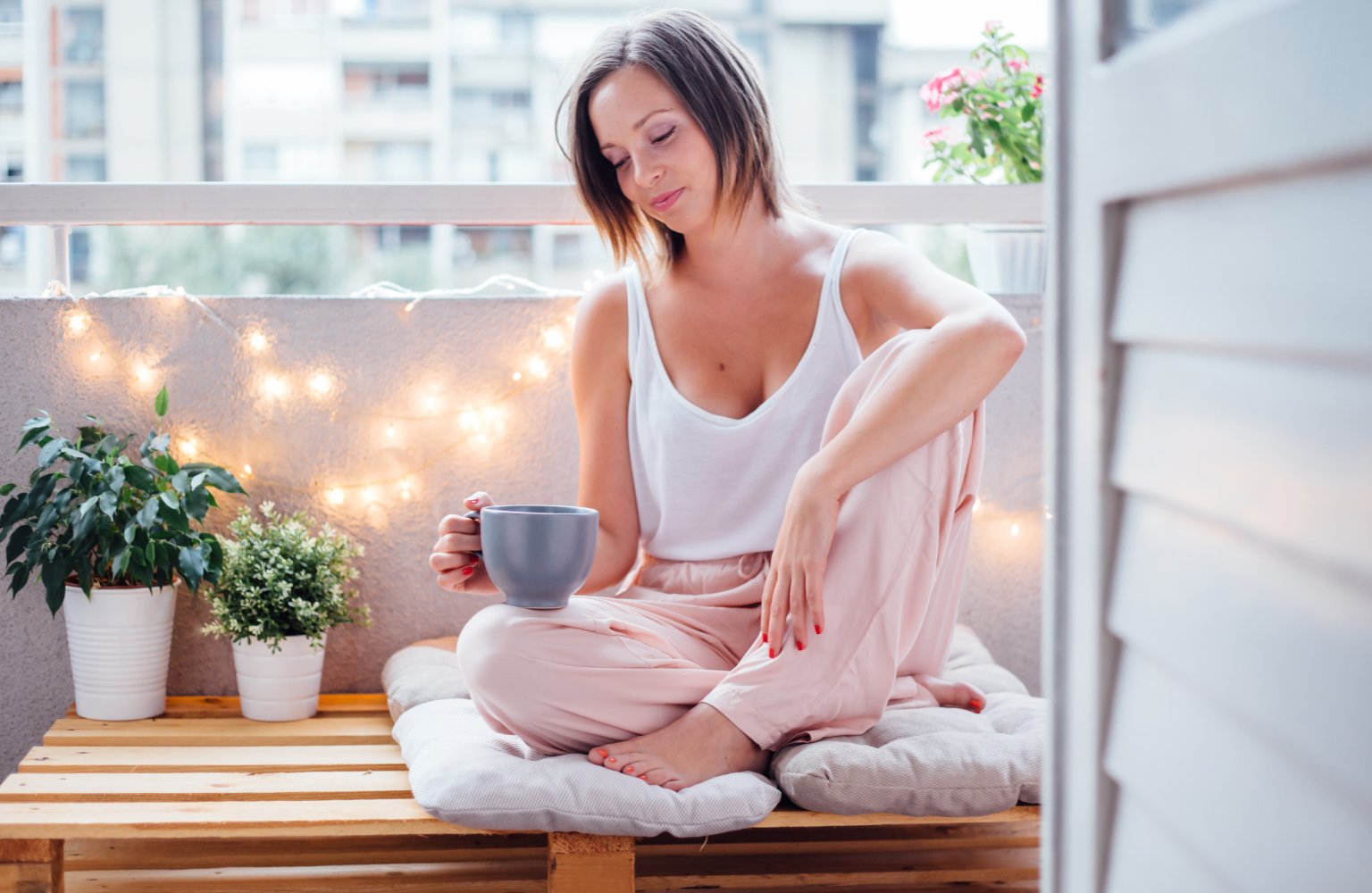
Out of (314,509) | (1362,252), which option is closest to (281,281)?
(314,509)

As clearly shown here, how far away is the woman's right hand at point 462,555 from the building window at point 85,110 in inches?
1240

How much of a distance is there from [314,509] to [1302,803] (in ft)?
4.93

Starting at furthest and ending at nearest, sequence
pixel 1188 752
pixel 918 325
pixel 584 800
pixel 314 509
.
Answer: pixel 314 509 → pixel 918 325 → pixel 584 800 → pixel 1188 752

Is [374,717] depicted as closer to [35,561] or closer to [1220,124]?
[35,561]

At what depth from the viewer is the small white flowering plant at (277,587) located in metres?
1.52

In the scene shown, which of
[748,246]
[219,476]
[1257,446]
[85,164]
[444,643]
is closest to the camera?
[1257,446]

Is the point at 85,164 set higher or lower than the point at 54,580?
higher

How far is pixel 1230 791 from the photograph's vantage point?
1.55 feet

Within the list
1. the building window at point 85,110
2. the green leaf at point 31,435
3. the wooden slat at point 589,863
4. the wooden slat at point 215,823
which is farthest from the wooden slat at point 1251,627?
the building window at point 85,110

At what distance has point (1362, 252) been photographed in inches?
15.5

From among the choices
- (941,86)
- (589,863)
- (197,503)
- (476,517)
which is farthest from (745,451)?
(941,86)

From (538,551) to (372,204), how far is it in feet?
2.67

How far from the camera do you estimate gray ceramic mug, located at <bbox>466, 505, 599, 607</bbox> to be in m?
1.13

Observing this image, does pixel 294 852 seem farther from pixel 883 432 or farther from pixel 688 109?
pixel 688 109
